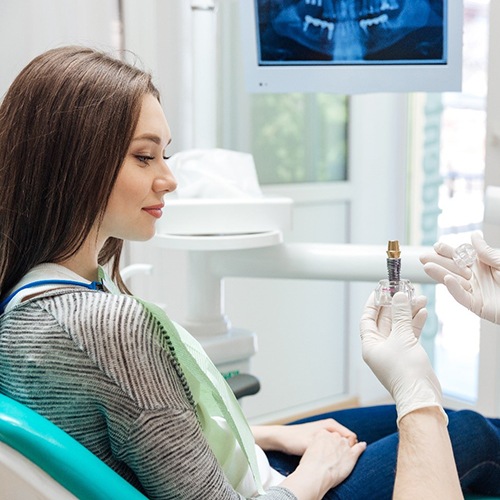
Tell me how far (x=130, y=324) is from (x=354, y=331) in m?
2.38

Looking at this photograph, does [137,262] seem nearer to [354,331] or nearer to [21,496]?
[354,331]

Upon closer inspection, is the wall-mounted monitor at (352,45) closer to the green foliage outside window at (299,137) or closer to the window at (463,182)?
the green foliage outside window at (299,137)

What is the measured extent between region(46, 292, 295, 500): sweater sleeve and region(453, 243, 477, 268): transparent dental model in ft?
1.77

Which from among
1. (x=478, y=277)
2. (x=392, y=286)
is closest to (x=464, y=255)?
(x=478, y=277)

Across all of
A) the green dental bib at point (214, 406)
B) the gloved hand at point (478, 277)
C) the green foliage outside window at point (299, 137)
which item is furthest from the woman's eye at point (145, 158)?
the green foliage outside window at point (299, 137)

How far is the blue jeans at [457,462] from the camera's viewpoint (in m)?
1.30

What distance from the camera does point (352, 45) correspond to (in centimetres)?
182

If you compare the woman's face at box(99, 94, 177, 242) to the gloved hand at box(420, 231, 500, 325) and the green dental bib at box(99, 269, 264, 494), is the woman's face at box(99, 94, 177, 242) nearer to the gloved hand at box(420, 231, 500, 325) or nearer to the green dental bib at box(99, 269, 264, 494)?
the green dental bib at box(99, 269, 264, 494)

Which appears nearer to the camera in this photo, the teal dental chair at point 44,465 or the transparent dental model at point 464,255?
the teal dental chair at point 44,465

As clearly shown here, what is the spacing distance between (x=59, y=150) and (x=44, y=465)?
39 centimetres

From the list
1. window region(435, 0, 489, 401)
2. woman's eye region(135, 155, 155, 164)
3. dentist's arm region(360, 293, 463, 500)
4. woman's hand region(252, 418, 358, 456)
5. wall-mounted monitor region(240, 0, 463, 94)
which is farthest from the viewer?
window region(435, 0, 489, 401)

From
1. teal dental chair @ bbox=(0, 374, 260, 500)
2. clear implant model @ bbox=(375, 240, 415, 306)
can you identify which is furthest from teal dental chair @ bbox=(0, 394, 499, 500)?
clear implant model @ bbox=(375, 240, 415, 306)

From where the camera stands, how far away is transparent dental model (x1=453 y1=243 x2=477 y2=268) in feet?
4.35

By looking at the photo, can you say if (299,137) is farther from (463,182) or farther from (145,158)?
(145,158)
